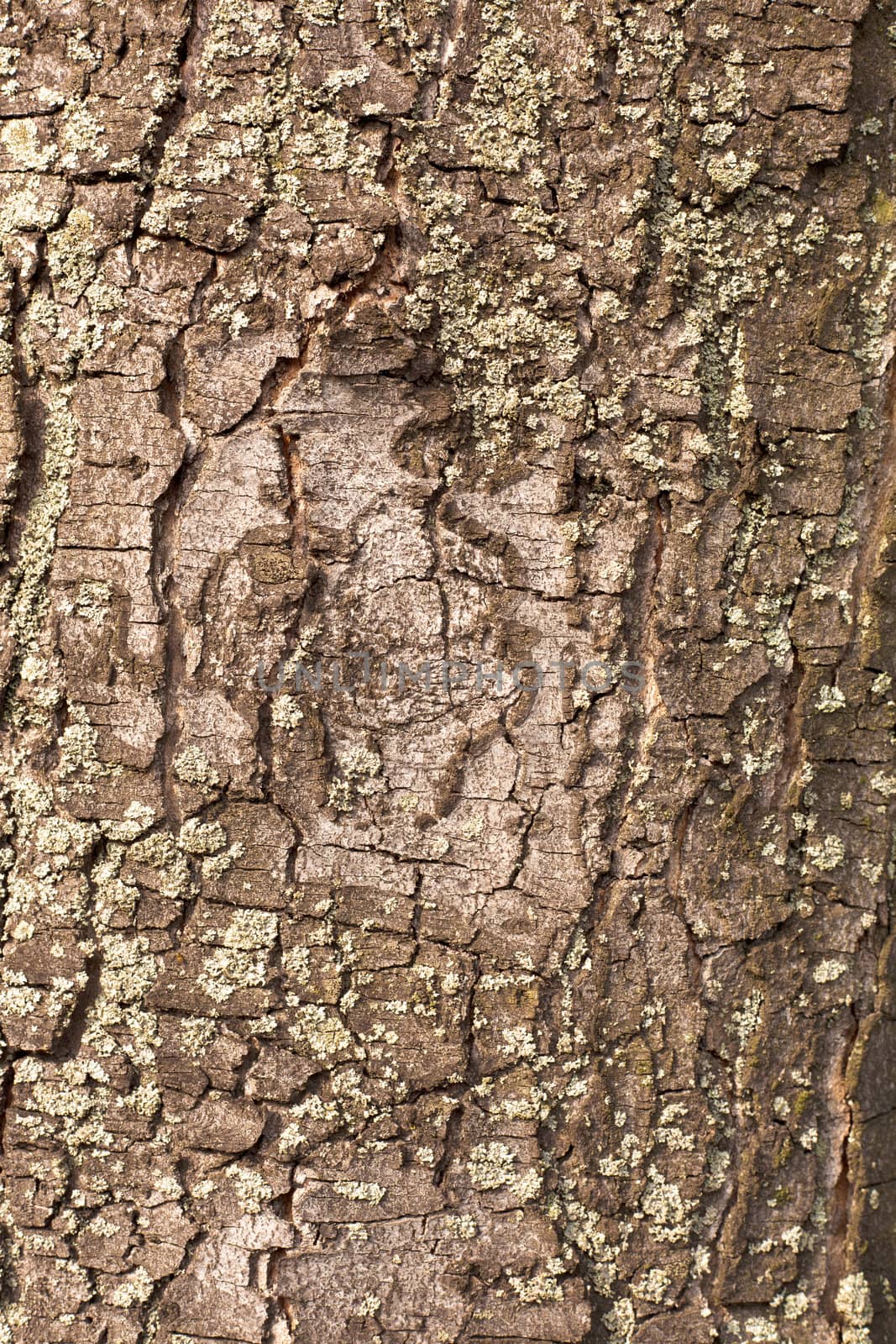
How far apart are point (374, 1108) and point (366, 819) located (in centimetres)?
47

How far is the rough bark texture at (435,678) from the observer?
1524 mm

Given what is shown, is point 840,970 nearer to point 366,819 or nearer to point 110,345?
point 366,819

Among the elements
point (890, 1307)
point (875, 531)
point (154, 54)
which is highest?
point (154, 54)

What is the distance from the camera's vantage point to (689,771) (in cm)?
161

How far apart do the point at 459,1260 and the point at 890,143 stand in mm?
1961

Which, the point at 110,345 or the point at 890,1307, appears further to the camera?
the point at 890,1307

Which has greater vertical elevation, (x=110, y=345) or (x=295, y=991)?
(x=110, y=345)

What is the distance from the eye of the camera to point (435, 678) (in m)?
1.59

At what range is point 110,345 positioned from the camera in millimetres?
1556

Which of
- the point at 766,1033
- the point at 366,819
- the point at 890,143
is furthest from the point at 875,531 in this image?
the point at 366,819

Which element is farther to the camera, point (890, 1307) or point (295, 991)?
point (890, 1307)

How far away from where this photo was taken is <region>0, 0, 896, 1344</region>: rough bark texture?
1524mm

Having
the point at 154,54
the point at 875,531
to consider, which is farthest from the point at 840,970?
the point at 154,54

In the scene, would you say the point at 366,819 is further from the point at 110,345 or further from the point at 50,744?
the point at 110,345
